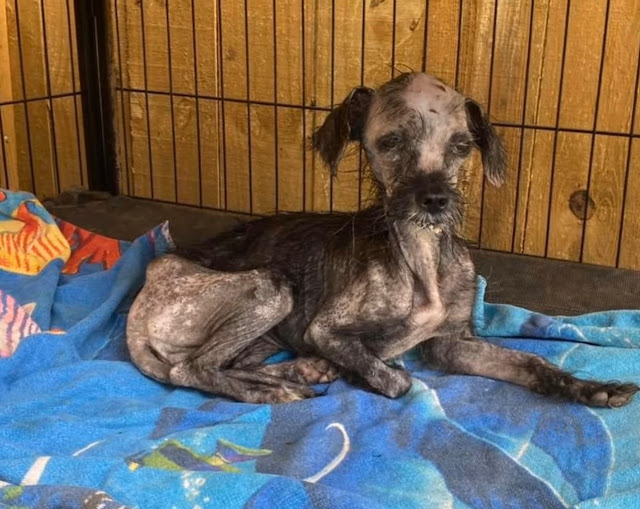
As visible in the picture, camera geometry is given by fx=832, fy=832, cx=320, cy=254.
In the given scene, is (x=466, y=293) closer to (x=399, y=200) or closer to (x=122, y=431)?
(x=399, y=200)

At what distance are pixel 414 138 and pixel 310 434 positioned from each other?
3.18ft

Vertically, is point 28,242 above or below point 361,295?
below

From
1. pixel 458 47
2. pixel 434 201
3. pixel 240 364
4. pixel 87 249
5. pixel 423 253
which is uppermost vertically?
pixel 458 47

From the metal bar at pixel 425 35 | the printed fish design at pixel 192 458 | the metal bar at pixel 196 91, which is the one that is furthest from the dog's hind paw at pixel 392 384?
the metal bar at pixel 196 91

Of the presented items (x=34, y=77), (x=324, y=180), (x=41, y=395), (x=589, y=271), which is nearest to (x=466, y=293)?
(x=589, y=271)

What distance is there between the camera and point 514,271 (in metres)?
3.99

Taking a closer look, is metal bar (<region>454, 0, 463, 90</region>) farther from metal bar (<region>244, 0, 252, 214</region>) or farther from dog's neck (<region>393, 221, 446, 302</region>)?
dog's neck (<region>393, 221, 446, 302</region>)

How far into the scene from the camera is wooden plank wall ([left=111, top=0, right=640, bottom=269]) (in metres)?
4.05

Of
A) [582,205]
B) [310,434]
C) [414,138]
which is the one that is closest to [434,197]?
[414,138]

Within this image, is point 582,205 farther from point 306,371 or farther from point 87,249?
point 87,249

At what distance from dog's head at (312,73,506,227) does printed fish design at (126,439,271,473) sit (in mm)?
864

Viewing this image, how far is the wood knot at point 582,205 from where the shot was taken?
4.20 m

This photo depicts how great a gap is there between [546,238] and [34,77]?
312cm

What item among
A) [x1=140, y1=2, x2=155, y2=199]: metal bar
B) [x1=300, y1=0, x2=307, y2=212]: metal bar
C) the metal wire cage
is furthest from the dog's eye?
[x1=140, y1=2, x2=155, y2=199]: metal bar
